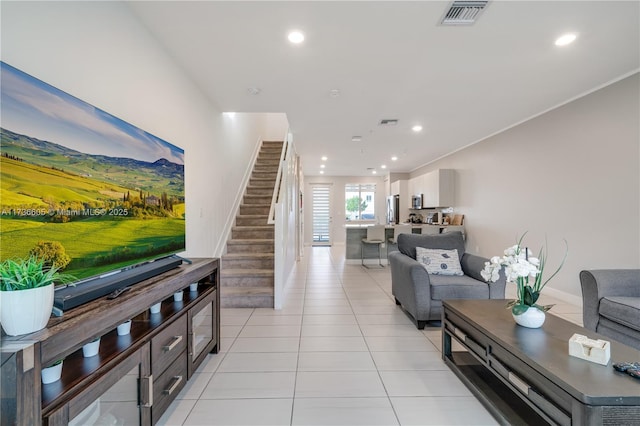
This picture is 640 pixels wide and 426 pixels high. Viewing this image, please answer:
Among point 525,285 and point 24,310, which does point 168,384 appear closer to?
point 24,310

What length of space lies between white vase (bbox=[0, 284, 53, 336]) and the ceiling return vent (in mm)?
2701

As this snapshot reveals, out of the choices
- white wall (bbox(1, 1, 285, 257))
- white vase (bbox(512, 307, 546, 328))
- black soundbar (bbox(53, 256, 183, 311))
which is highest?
Answer: white wall (bbox(1, 1, 285, 257))

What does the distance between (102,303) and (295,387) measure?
1347 millimetres

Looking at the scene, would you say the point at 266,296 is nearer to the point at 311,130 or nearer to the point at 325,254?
the point at 311,130

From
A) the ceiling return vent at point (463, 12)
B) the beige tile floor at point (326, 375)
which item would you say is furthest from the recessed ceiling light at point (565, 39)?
the beige tile floor at point (326, 375)

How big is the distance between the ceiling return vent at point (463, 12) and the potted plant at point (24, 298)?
8.80 feet

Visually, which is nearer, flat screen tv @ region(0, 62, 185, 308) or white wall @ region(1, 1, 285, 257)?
flat screen tv @ region(0, 62, 185, 308)

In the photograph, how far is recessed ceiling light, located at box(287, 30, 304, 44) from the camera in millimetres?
2352

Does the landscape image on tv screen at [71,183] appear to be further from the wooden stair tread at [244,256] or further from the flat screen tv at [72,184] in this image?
the wooden stair tread at [244,256]

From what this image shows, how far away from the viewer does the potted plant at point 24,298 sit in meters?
0.88

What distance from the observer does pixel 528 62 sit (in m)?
2.81

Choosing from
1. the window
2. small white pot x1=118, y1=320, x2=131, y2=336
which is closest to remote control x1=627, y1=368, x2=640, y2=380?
small white pot x1=118, y1=320, x2=131, y2=336

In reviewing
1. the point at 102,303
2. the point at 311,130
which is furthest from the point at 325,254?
the point at 102,303

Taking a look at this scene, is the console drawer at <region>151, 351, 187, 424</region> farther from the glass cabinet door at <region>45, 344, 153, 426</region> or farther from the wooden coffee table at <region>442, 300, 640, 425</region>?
the wooden coffee table at <region>442, 300, 640, 425</region>
